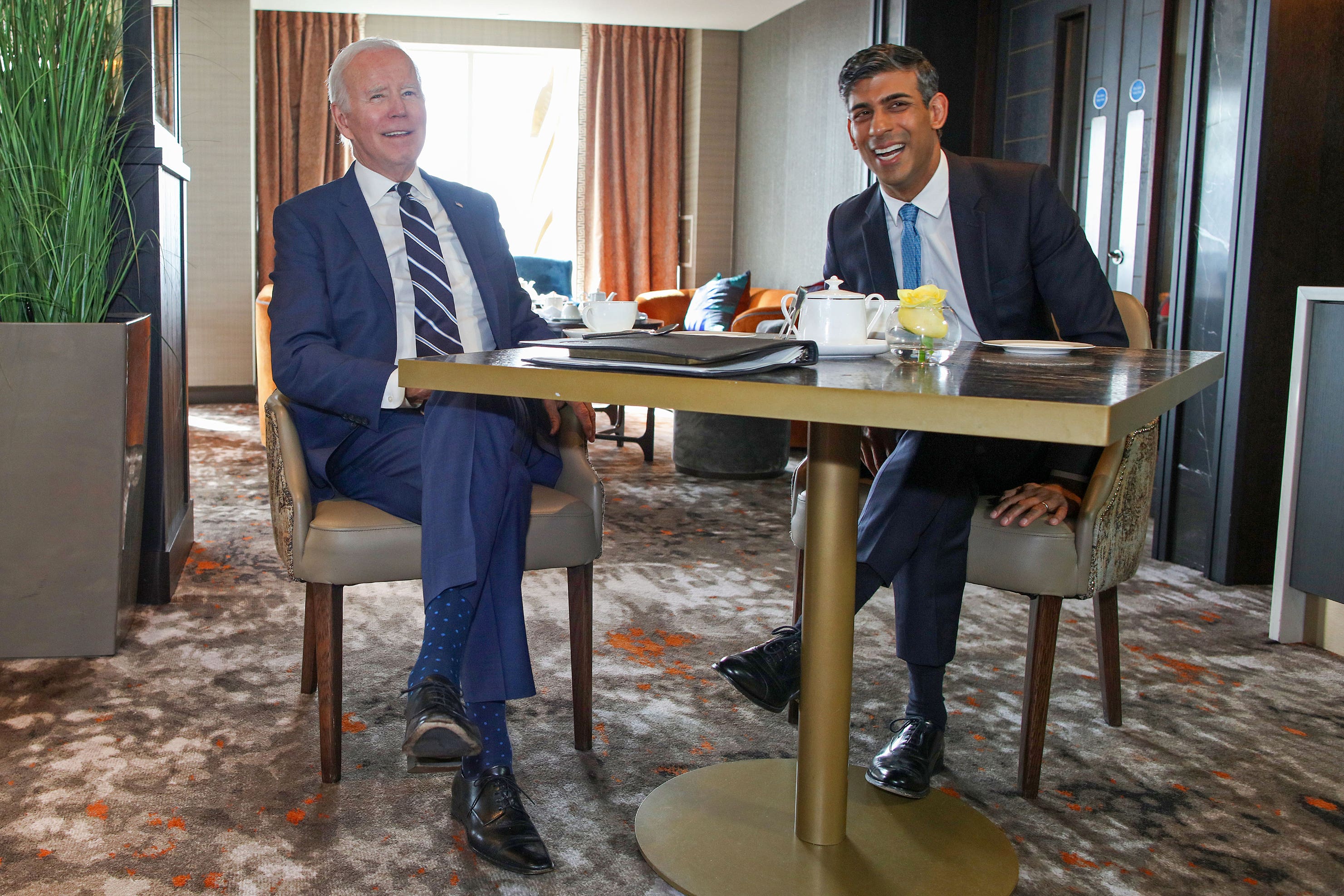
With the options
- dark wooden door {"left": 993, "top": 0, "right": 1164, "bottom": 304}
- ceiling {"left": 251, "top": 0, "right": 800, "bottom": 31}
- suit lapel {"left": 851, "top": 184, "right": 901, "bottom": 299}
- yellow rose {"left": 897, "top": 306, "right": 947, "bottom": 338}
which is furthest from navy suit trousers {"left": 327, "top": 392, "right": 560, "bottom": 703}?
ceiling {"left": 251, "top": 0, "right": 800, "bottom": 31}

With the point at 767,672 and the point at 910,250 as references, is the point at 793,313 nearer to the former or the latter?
the point at 910,250

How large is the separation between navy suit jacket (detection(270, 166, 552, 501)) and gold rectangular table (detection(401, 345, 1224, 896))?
1.53ft

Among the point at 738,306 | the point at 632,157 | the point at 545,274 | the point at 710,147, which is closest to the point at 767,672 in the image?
the point at 738,306

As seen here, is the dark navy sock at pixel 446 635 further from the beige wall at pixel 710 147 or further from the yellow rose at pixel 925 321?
the beige wall at pixel 710 147

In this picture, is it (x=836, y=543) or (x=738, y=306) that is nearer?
(x=836, y=543)

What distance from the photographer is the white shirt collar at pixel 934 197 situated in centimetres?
203

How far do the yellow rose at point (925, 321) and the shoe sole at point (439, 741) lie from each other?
2.58 ft

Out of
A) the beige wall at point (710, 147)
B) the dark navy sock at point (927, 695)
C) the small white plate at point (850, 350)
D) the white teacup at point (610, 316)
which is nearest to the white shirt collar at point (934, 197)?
the white teacup at point (610, 316)

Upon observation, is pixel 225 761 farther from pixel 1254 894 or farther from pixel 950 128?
pixel 950 128

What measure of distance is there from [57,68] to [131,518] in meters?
0.93

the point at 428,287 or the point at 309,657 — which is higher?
the point at 428,287

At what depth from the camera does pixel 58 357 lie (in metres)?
2.20

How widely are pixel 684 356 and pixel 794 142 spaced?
6.02m

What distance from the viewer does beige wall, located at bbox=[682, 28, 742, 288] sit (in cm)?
771
